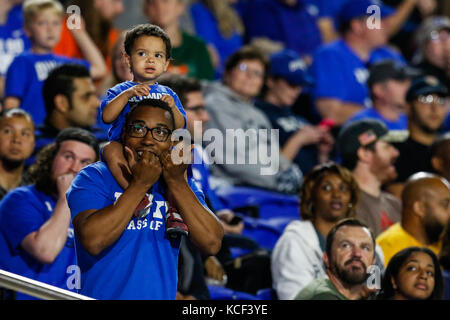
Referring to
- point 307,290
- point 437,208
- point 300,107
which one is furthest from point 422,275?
point 300,107

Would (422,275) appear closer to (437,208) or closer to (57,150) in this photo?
(437,208)

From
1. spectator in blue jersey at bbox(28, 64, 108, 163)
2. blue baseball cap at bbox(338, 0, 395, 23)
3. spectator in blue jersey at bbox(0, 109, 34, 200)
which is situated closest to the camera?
spectator in blue jersey at bbox(0, 109, 34, 200)

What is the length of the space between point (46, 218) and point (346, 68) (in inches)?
167

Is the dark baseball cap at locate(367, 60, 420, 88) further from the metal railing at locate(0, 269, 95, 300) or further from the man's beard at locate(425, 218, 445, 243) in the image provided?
the metal railing at locate(0, 269, 95, 300)

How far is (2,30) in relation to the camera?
655 cm

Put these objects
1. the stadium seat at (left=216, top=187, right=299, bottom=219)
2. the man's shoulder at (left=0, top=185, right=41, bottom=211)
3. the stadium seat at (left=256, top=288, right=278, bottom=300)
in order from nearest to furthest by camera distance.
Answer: the man's shoulder at (left=0, top=185, right=41, bottom=211)
the stadium seat at (left=256, top=288, right=278, bottom=300)
the stadium seat at (left=216, top=187, right=299, bottom=219)

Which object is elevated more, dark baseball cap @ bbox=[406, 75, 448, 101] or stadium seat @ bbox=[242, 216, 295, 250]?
dark baseball cap @ bbox=[406, 75, 448, 101]

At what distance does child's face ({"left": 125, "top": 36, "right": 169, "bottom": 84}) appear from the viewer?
9.29 feet

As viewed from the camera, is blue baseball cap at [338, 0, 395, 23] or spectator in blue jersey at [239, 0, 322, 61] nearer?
blue baseball cap at [338, 0, 395, 23]

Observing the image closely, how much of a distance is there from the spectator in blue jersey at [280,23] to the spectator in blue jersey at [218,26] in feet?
0.69

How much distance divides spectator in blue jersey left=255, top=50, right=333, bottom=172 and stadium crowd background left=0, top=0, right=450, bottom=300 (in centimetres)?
1

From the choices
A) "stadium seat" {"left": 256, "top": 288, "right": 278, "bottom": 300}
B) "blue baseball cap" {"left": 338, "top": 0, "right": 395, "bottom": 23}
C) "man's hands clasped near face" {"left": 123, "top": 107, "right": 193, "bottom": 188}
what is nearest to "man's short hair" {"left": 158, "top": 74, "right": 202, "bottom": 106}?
"stadium seat" {"left": 256, "top": 288, "right": 278, "bottom": 300}

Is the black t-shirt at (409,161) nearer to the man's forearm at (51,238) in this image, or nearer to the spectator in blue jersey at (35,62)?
the spectator in blue jersey at (35,62)

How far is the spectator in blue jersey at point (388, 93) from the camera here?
7070mm
